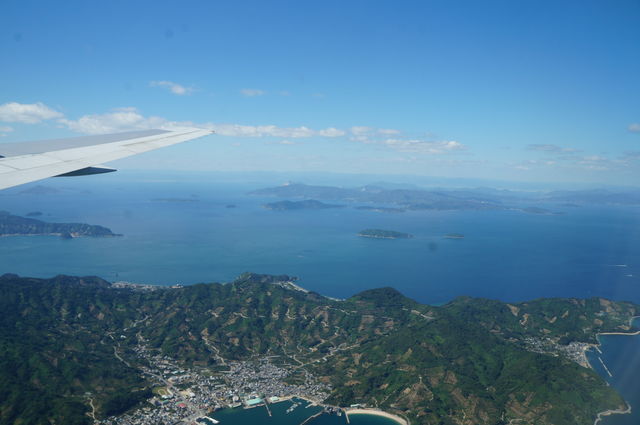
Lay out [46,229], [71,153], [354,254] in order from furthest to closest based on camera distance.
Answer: [46,229]
[354,254]
[71,153]

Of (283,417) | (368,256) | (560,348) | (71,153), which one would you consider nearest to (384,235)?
(368,256)

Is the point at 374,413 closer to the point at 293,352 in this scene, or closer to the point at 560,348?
the point at 293,352

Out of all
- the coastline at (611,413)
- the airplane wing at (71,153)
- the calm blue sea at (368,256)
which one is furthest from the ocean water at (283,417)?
the airplane wing at (71,153)

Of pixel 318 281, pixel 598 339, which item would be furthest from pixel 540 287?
pixel 318 281

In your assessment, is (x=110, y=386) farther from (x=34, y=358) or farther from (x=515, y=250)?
(x=515, y=250)

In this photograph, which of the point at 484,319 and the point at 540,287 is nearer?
the point at 484,319

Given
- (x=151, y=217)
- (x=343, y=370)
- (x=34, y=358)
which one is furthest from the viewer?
(x=151, y=217)

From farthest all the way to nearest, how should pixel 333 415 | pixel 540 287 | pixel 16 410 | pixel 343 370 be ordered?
pixel 540 287 < pixel 343 370 < pixel 333 415 < pixel 16 410

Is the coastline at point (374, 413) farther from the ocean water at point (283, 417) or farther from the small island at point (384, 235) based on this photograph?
the small island at point (384, 235)
